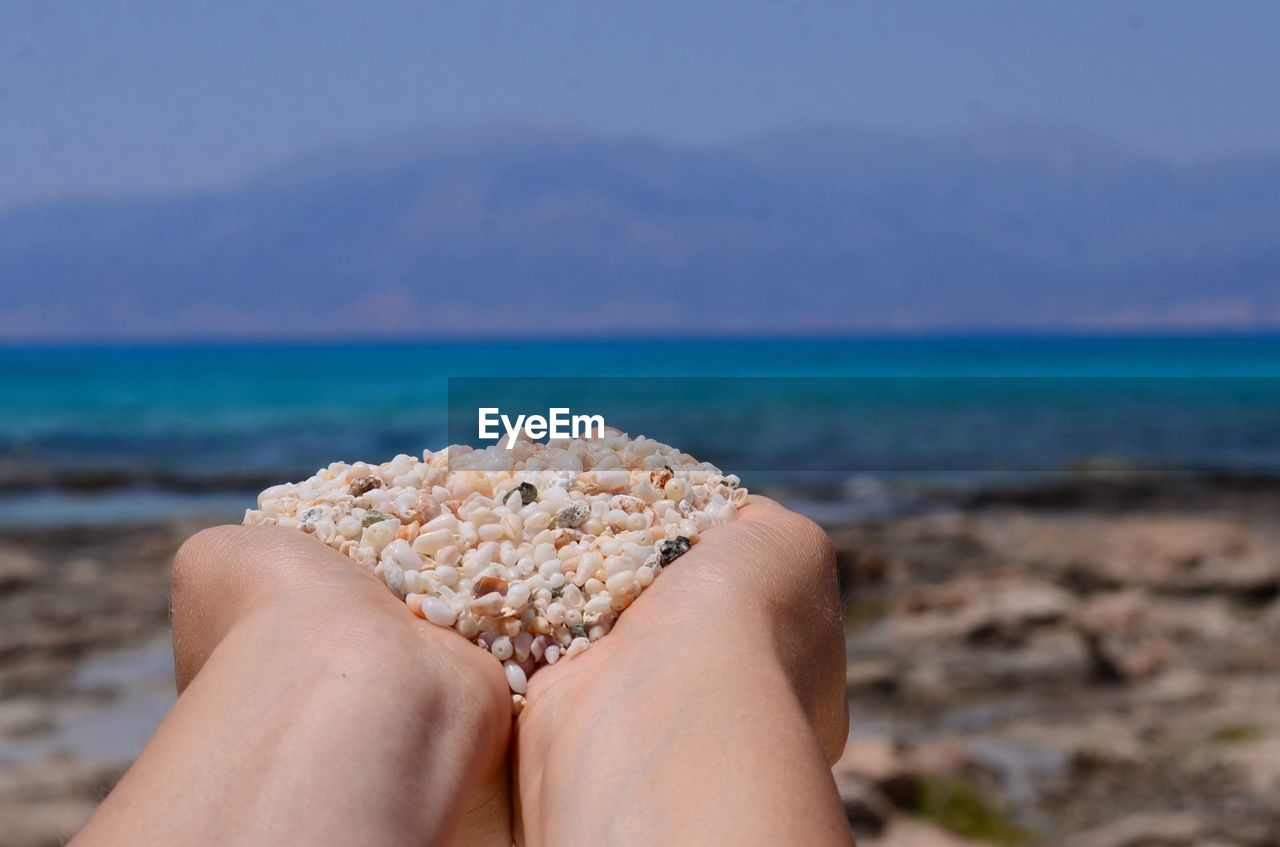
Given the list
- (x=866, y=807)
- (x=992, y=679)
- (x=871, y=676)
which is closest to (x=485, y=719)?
(x=866, y=807)

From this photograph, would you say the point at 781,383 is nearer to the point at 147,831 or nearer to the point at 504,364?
the point at 504,364

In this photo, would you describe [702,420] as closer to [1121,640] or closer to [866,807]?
[1121,640]

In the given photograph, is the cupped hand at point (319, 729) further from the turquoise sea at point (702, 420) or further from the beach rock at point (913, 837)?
the turquoise sea at point (702, 420)

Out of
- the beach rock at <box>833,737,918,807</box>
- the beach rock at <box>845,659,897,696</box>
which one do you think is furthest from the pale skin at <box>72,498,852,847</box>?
the beach rock at <box>845,659,897,696</box>

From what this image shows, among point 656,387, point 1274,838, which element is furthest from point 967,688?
point 656,387

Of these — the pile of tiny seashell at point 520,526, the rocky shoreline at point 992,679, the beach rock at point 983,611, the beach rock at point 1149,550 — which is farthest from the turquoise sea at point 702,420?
the pile of tiny seashell at point 520,526

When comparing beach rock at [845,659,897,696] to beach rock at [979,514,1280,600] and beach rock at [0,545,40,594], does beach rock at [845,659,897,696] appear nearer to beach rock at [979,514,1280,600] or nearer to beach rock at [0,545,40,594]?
beach rock at [979,514,1280,600]

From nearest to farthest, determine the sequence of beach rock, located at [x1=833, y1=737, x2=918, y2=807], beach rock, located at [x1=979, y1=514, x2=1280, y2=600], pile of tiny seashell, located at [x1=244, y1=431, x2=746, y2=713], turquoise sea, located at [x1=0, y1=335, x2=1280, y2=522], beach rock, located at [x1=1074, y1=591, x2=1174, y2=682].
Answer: pile of tiny seashell, located at [x1=244, y1=431, x2=746, y2=713], beach rock, located at [x1=833, y1=737, x2=918, y2=807], beach rock, located at [x1=1074, y1=591, x2=1174, y2=682], beach rock, located at [x1=979, y1=514, x2=1280, y2=600], turquoise sea, located at [x1=0, y1=335, x2=1280, y2=522]
